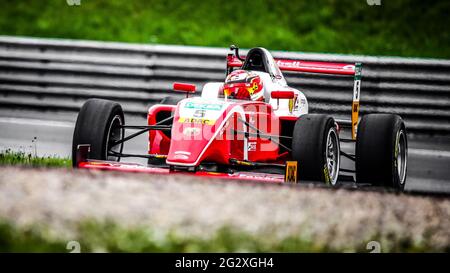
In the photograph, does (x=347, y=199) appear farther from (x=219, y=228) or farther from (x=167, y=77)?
(x=167, y=77)

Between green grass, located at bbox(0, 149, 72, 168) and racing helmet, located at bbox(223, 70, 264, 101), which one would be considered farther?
racing helmet, located at bbox(223, 70, 264, 101)

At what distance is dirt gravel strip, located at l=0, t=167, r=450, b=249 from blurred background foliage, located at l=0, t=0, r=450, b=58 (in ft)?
27.7

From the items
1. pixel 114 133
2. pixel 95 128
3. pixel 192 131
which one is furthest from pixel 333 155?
pixel 95 128

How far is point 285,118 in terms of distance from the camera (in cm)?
812

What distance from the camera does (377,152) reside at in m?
7.47

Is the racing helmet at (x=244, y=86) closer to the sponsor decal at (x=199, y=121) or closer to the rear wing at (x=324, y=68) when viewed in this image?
the rear wing at (x=324, y=68)

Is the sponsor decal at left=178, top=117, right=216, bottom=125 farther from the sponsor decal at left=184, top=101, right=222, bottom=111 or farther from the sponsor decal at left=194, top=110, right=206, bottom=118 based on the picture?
the sponsor decal at left=184, top=101, right=222, bottom=111

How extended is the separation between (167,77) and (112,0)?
3.66 metres

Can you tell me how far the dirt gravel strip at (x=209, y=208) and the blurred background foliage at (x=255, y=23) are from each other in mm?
8438

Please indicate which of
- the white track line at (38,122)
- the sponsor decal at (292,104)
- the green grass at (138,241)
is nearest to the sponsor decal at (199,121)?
the sponsor decal at (292,104)

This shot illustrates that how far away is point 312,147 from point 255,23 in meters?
6.71

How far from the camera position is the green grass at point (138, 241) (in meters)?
3.47

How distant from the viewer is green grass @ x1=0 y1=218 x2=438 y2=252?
3475 mm

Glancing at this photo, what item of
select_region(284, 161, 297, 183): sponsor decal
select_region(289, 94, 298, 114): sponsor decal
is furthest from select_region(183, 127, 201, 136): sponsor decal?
select_region(289, 94, 298, 114): sponsor decal
